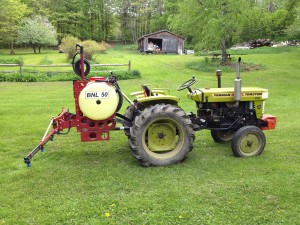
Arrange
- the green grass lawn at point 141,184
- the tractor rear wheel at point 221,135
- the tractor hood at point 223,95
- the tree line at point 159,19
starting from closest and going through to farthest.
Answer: the green grass lawn at point 141,184 → the tractor hood at point 223,95 → the tractor rear wheel at point 221,135 → the tree line at point 159,19

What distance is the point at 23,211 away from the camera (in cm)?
359

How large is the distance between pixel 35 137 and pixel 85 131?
7.35ft

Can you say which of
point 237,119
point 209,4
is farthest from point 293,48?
point 237,119

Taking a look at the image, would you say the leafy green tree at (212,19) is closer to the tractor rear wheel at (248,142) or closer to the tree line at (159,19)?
the tree line at (159,19)

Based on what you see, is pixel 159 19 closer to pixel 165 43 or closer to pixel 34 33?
Result: pixel 165 43

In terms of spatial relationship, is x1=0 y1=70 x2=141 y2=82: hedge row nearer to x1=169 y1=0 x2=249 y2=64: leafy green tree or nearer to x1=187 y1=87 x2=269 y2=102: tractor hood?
x1=169 y1=0 x2=249 y2=64: leafy green tree

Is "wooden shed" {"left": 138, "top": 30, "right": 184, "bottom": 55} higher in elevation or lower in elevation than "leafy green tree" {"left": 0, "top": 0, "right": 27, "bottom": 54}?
lower

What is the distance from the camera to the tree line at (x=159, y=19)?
66.2ft

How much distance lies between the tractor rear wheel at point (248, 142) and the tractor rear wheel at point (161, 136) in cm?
83

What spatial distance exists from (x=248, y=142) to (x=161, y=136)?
4.88 ft

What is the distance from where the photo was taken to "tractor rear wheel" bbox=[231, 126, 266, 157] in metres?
5.22

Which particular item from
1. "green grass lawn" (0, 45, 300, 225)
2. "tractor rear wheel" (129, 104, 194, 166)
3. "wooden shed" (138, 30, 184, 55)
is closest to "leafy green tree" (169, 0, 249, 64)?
"green grass lawn" (0, 45, 300, 225)

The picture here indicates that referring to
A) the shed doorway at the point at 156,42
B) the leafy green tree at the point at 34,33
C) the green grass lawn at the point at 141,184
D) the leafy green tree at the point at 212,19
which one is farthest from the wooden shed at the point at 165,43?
the green grass lawn at the point at 141,184

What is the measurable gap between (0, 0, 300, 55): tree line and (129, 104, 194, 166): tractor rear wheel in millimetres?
15872
